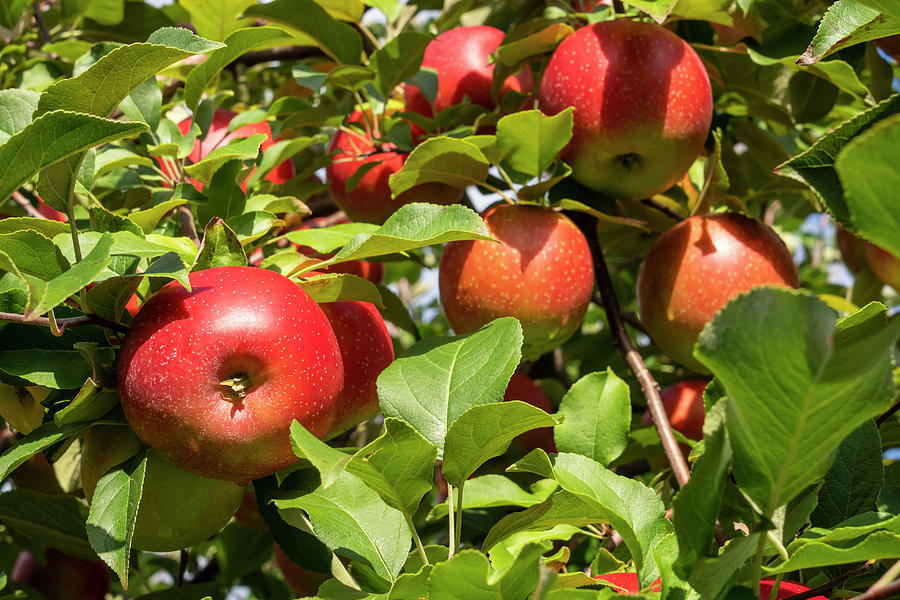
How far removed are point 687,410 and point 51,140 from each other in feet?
3.85

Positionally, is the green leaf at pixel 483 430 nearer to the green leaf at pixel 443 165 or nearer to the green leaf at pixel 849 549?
the green leaf at pixel 849 549

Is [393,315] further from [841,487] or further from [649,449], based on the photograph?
[841,487]

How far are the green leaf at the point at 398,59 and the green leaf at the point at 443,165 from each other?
268 millimetres

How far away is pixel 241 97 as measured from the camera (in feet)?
7.59

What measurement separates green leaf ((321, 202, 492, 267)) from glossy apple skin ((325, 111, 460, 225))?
628 millimetres

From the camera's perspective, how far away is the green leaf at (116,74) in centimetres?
82

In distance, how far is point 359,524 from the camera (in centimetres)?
88

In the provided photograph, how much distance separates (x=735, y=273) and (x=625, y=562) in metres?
0.53

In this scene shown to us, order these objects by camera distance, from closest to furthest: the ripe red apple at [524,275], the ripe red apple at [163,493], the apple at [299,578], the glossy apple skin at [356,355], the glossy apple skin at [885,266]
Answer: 1. the ripe red apple at [163,493]
2. the glossy apple skin at [356,355]
3. the ripe red apple at [524,275]
4. the apple at [299,578]
5. the glossy apple skin at [885,266]

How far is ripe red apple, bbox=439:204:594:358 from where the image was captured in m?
1.26

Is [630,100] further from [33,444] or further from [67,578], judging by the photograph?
[67,578]

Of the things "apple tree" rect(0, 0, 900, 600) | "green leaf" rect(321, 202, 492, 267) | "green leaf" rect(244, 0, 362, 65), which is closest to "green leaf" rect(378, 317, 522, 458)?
"apple tree" rect(0, 0, 900, 600)

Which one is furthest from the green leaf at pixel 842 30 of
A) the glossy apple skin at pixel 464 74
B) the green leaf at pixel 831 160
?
the glossy apple skin at pixel 464 74

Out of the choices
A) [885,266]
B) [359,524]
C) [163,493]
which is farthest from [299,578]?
[885,266]
